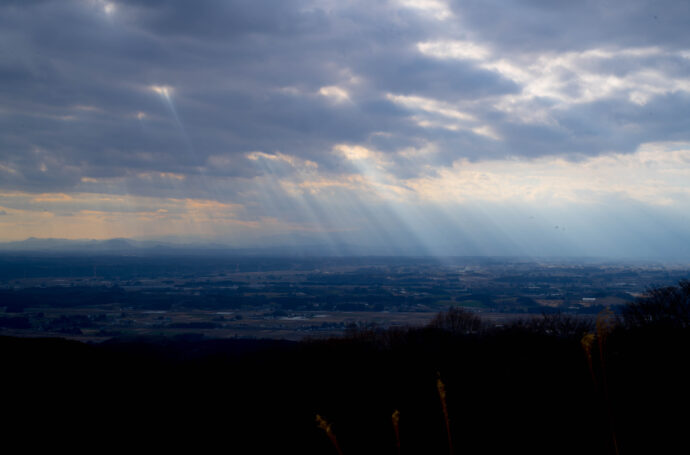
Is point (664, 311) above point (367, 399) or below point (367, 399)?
above

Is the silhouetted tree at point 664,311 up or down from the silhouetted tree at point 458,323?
up

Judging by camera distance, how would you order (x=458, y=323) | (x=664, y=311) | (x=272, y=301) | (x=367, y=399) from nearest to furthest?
(x=367, y=399), (x=664, y=311), (x=458, y=323), (x=272, y=301)

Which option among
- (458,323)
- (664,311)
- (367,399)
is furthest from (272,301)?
(367,399)

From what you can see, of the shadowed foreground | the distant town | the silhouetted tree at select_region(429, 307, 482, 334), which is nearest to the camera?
the shadowed foreground

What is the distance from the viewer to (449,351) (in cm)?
1953

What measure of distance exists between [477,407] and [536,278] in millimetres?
84031

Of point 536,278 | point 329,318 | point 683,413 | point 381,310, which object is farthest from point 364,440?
point 536,278

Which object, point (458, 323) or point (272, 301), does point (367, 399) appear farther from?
point (272, 301)

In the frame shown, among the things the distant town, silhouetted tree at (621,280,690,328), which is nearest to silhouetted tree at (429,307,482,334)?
the distant town

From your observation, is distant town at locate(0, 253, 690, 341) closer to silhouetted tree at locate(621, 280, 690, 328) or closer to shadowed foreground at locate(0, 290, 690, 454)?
silhouetted tree at locate(621, 280, 690, 328)

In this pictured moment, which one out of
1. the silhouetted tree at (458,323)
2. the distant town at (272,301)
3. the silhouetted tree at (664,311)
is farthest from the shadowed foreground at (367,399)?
the distant town at (272,301)

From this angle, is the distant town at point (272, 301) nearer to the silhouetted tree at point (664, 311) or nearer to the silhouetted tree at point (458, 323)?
the silhouetted tree at point (458, 323)

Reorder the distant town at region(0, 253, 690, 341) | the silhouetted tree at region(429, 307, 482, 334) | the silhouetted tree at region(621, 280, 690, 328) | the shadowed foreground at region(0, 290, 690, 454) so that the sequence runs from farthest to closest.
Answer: the distant town at region(0, 253, 690, 341), the silhouetted tree at region(429, 307, 482, 334), the silhouetted tree at region(621, 280, 690, 328), the shadowed foreground at region(0, 290, 690, 454)

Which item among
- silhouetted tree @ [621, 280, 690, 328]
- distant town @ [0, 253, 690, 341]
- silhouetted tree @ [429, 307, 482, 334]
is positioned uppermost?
silhouetted tree @ [621, 280, 690, 328]
